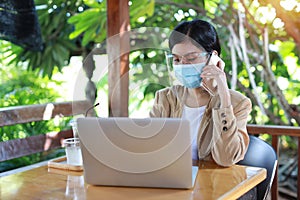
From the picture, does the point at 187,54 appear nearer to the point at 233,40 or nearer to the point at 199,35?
the point at 199,35

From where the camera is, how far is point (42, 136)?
2.92 metres

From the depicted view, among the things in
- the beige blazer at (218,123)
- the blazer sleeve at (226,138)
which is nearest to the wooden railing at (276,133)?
the beige blazer at (218,123)

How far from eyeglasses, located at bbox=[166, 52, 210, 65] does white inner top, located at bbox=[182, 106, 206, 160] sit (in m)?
0.25

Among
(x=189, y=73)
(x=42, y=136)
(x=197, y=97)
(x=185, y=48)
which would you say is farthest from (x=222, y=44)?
(x=189, y=73)

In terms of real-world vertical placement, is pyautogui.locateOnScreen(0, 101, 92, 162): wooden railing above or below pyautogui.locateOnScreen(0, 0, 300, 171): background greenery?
below

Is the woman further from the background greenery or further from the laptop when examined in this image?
the background greenery

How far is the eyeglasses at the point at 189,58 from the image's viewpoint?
1.73 meters

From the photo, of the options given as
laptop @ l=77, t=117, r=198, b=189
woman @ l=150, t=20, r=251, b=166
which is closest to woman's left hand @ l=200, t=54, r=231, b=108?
woman @ l=150, t=20, r=251, b=166

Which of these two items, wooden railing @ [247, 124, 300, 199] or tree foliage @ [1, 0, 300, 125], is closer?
wooden railing @ [247, 124, 300, 199]

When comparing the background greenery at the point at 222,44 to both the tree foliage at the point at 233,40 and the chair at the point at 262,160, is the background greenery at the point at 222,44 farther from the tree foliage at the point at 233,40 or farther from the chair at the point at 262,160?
the chair at the point at 262,160

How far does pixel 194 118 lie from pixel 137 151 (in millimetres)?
690

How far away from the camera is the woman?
1672 mm

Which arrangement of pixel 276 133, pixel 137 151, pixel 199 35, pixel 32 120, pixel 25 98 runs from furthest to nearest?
pixel 25 98, pixel 32 120, pixel 276 133, pixel 199 35, pixel 137 151

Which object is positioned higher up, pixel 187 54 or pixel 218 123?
pixel 187 54
